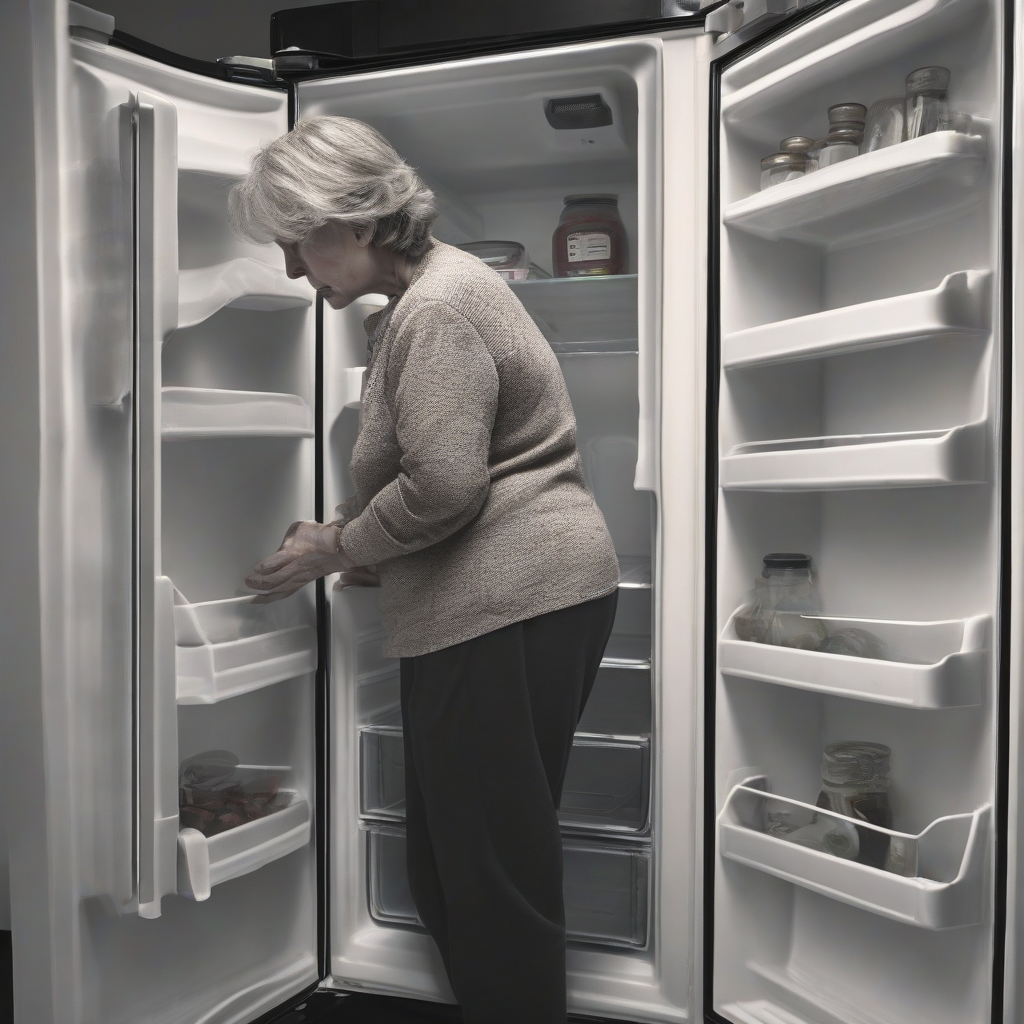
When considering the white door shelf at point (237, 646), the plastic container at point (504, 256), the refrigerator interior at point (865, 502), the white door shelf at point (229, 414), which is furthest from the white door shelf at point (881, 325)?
the white door shelf at point (237, 646)

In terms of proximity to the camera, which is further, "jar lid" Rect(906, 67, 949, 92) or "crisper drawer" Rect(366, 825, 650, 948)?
"crisper drawer" Rect(366, 825, 650, 948)

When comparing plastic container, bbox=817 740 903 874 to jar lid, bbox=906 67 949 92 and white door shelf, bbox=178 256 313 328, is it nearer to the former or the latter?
jar lid, bbox=906 67 949 92

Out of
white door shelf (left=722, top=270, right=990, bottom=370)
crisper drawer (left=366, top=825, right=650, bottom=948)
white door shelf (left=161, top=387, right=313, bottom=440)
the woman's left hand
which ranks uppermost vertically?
white door shelf (left=722, top=270, right=990, bottom=370)

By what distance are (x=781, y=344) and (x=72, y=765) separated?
1103 millimetres

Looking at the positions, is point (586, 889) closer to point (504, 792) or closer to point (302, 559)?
point (504, 792)

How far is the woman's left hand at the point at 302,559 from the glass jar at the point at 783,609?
60 centimetres

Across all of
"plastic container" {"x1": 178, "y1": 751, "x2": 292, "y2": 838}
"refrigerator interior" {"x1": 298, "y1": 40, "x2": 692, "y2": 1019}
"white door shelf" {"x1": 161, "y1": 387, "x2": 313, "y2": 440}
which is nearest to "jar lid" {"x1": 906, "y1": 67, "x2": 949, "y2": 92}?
"refrigerator interior" {"x1": 298, "y1": 40, "x2": 692, "y2": 1019}

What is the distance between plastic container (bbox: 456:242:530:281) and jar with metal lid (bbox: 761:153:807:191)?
0.46 meters

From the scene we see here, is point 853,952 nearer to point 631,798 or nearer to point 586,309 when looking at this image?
point 631,798

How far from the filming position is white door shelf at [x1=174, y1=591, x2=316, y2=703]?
1284mm

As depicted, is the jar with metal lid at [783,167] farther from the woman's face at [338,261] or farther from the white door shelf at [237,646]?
the white door shelf at [237,646]

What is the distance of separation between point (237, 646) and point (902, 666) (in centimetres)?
92

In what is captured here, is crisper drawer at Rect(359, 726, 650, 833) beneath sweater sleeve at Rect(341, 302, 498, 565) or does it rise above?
beneath

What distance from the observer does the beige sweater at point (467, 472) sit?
44.6 inches
